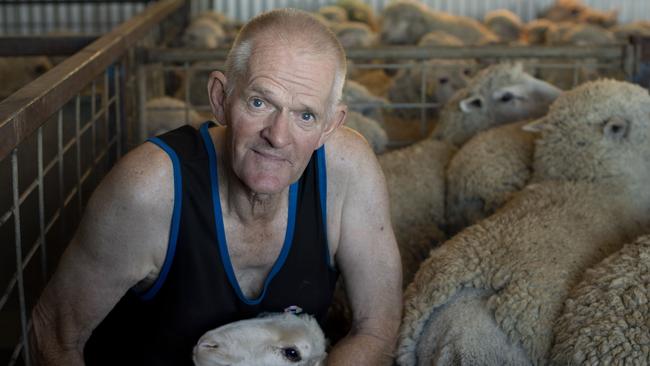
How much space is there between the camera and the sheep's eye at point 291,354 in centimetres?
197

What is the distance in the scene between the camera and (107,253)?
209 cm

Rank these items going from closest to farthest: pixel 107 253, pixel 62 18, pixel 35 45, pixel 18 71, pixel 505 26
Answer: pixel 107 253
pixel 35 45
pixel 18 71
pixel 505 26
pixel 62 18

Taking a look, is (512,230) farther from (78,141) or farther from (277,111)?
(78,141)

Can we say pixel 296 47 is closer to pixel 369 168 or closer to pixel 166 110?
pixel 369 168

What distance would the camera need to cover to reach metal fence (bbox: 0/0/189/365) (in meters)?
1.91

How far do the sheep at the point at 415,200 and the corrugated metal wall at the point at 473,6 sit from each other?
28.7 feet

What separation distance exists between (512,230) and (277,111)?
102cm

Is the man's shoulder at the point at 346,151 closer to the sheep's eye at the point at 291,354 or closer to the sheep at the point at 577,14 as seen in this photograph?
the sheep's eye at the point at 291,354

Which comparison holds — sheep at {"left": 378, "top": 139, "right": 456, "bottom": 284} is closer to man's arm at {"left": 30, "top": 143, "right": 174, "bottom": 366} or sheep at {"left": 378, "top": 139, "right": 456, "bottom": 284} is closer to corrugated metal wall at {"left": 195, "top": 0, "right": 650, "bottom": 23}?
man's arm at {"left": 30, "top": 143, "right": 174, "bottom": 366}

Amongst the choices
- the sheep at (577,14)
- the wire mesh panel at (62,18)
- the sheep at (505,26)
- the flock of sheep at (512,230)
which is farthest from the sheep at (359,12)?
the flock of sheep at (512,230)

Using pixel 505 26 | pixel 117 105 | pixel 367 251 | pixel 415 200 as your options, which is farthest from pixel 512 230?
pixel 505 26

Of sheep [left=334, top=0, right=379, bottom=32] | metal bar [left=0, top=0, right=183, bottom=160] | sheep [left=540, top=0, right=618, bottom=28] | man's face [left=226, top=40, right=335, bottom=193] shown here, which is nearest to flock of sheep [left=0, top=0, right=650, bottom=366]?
man's face [left=226, top=40, right=335, bottom=193]

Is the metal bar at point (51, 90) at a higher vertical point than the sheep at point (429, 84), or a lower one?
higher

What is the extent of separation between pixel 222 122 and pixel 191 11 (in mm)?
8225
